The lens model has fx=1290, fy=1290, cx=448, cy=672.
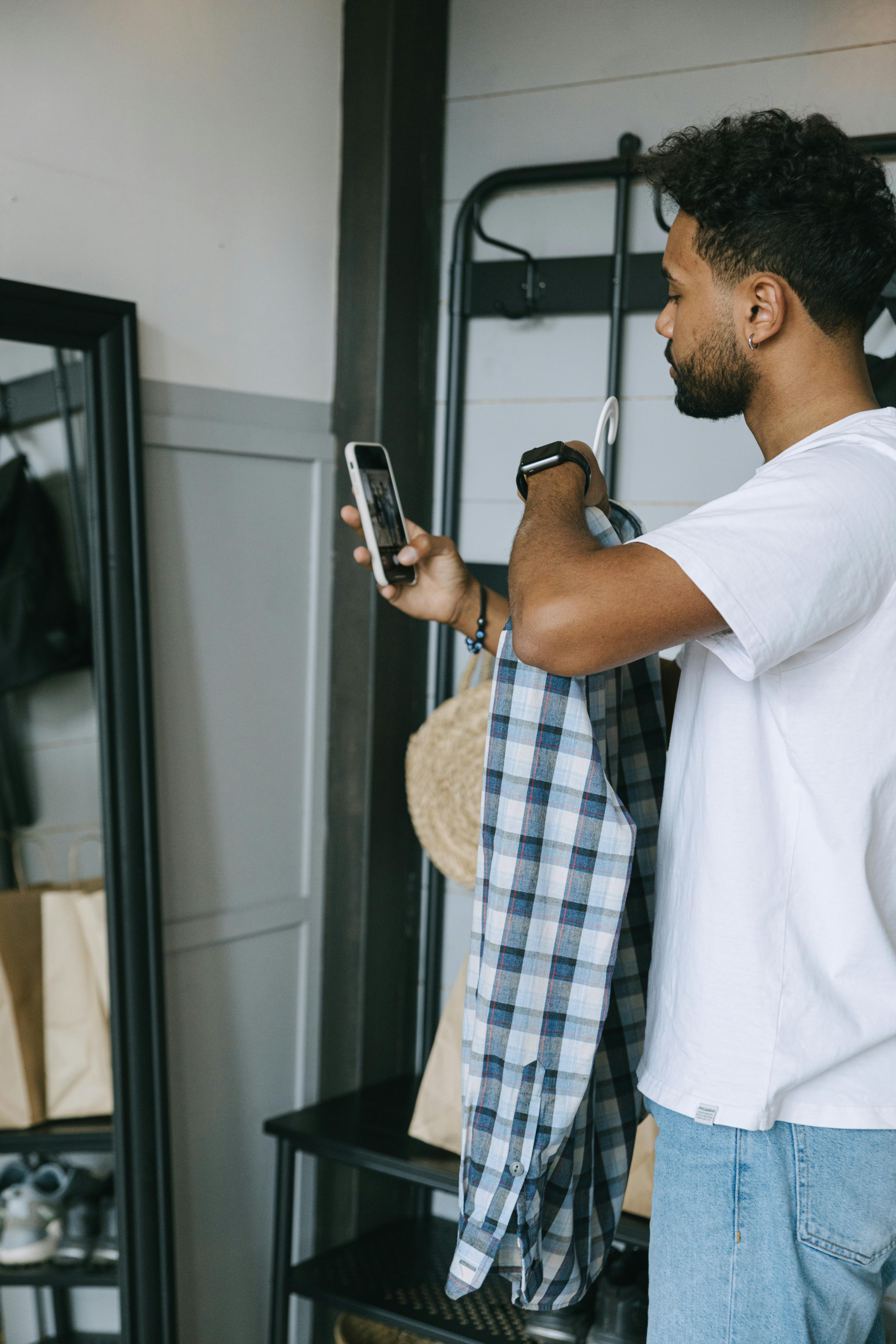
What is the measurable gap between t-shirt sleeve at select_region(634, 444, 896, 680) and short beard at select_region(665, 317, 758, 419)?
0.46 feet

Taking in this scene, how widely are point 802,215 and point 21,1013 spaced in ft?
4.47

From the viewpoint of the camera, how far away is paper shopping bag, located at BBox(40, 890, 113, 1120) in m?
1.74

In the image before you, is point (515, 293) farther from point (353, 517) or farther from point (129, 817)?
point (129, 817)

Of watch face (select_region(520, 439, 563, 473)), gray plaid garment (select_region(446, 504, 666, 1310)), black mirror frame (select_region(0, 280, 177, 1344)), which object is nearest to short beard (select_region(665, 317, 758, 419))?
watch face (select_region(520, 439, 563, 473))

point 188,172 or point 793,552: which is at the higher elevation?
point 188,172

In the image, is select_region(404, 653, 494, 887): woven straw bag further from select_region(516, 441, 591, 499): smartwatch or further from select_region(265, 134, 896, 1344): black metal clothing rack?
select_region(516, 441, 591, 499): smartwatch

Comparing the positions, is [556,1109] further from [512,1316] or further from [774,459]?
[512,1316]

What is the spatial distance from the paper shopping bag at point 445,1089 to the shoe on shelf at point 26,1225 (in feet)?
1.74

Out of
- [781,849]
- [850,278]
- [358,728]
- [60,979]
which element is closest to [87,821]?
[60,979]

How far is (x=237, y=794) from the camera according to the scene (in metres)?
2.05

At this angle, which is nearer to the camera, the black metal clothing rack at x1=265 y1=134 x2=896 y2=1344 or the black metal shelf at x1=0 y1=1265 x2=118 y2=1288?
the black metal shelf at x1=0 y1=1265 x2=118 y2=1288

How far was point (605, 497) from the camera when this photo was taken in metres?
1.27

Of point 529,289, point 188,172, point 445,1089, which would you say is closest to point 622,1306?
point 445,1089

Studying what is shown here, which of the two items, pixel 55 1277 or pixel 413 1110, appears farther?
pixel 413 1110
